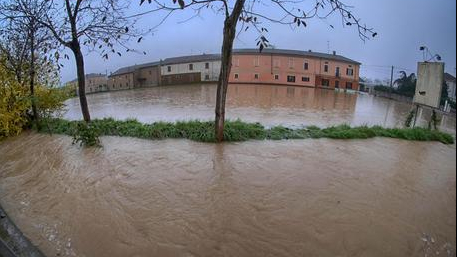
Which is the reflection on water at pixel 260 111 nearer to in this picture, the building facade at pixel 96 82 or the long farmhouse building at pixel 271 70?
the long farmhouse building at pixel 271 70

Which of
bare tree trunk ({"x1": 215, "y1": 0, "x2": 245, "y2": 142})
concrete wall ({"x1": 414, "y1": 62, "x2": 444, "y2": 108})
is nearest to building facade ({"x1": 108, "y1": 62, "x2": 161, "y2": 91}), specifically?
bare tree trunk ({"x1": 215, "y1": 0, "x2": 245, "y2": 142})

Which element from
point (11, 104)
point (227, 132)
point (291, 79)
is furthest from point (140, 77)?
point (227, 132)

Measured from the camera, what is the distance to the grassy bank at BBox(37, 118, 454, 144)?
8.20 metres

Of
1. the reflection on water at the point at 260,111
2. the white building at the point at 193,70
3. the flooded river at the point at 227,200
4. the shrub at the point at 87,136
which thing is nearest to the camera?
the flooded river at the point at 227,200

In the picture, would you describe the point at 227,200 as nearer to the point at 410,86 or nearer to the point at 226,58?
the point at 226,58

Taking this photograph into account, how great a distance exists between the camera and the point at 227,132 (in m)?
8.18

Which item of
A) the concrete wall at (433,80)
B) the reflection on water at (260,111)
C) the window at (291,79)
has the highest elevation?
the window at (291,79)

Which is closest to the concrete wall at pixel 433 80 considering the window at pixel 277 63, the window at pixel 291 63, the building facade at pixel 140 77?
the window at pixel 277 63

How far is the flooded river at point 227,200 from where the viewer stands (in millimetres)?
3457

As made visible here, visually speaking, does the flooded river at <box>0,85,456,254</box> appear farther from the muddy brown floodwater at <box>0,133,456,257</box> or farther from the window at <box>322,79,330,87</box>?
the window at <box>322,79,330,87</box>

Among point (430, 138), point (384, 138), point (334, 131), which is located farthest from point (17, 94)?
point (430, 138)

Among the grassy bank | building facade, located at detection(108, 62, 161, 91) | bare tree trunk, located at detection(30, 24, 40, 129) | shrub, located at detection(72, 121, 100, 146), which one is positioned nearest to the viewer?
shrub, located at detection(72, 121, 100, 146)

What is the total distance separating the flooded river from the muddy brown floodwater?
18 mm

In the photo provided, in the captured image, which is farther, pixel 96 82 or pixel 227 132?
pixel 96 82
